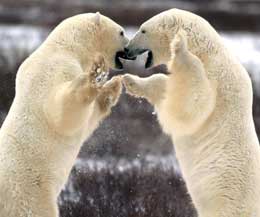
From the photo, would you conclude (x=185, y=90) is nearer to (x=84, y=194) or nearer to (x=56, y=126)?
(x=56, y=126)

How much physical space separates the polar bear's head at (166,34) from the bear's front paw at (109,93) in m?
0.18

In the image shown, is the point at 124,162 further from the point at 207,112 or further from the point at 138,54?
the point at 207,112

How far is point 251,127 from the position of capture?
440cm

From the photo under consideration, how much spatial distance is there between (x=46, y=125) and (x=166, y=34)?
0.79 meters

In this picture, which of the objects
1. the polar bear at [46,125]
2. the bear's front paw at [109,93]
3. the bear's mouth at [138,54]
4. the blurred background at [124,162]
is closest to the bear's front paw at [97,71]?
the polar bear at [46,125]

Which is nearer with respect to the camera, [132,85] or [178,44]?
[178,44]

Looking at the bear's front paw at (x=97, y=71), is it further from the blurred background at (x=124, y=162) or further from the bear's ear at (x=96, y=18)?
the blurred background at (x=124, y=162)

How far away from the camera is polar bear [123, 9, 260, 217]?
4281 millimetres

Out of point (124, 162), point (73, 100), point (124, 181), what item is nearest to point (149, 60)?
point (73, 100)

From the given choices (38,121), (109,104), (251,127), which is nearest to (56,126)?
(38,121)

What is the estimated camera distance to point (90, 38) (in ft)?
14.7

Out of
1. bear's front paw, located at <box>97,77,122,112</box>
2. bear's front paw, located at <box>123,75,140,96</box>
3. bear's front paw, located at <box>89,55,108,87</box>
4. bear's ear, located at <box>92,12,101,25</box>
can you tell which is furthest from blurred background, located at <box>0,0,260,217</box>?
bear's front paw, located at <box>89,55,108,87</box>

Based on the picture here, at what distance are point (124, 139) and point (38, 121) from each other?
4.26m

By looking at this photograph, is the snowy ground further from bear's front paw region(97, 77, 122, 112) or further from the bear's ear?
the bear's ear
